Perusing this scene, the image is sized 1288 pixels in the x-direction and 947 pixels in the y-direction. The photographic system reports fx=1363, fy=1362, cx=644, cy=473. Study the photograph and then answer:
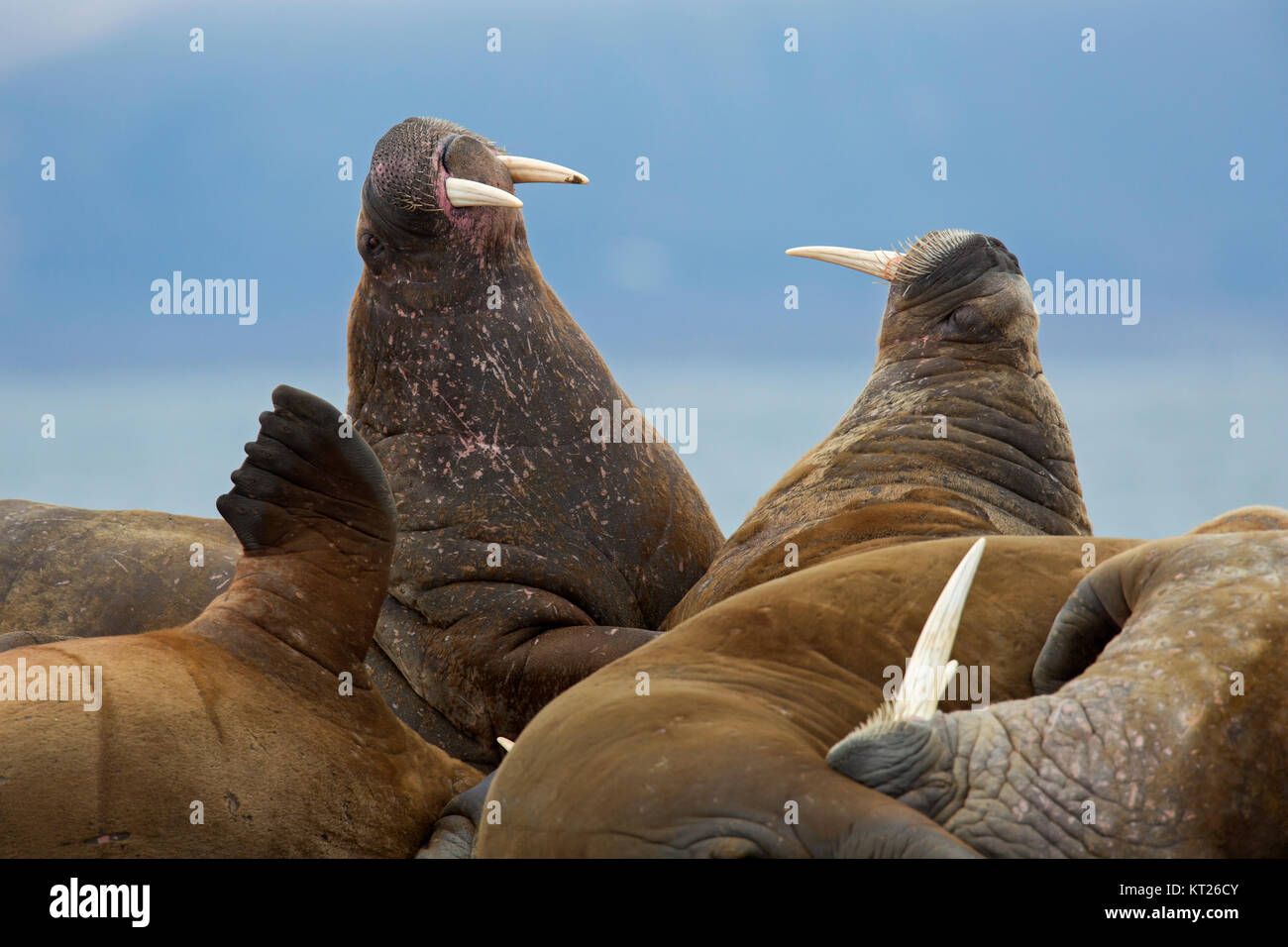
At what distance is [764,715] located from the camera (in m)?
2.48

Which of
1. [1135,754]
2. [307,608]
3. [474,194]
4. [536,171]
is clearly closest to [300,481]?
[307,608]

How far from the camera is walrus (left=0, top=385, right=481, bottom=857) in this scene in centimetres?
286

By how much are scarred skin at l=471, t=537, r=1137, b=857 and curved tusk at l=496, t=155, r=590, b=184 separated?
8.28 feet

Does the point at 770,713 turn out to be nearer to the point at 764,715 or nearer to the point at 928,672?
the point at 764,715

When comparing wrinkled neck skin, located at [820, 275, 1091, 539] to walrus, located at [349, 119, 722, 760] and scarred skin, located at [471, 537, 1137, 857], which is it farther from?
scarred skin, located at [471, 537, 1137, 857]

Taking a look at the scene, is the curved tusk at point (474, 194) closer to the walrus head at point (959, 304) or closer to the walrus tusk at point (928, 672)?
the walrus head at point (959, 304)

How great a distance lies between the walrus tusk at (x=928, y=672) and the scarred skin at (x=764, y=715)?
15cm

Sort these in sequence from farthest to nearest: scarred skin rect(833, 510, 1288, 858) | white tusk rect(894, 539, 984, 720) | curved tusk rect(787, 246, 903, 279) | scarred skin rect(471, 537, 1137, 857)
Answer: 1. curved tusk rect(787, 246, 903, 279)
2. white tusk rect(894, 539, 984, 720)
3. scarred skin rect(833, 510, 1288, 858)
4. scarred skin rect(471, 537, 1137, 857)

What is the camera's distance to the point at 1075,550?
10.4 feet

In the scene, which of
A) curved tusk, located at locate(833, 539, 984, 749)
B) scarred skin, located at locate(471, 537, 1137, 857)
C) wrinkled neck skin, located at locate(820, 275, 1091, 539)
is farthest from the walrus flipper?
curved tusk, located at locate(833, 539, 984, 749)

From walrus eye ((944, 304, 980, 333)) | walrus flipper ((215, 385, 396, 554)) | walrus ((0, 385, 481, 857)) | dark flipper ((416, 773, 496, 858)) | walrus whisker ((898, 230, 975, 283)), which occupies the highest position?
walrus whisker ((898, 230, 975, 283))

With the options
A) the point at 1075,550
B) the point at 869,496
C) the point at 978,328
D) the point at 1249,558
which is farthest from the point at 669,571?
the point at 1249,558
